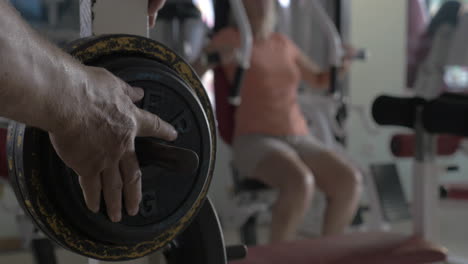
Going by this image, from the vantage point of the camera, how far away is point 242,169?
88.5 inches

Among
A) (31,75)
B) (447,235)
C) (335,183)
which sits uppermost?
(31,75)

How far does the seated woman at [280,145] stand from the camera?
2172mm

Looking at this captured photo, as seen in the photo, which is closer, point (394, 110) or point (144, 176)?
point (144, 176)

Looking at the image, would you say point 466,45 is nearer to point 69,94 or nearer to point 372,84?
point 372,84

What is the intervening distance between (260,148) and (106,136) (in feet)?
5.47

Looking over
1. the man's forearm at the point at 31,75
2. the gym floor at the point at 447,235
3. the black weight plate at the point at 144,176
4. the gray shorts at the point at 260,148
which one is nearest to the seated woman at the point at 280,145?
the gray shorts at the point at 260,148

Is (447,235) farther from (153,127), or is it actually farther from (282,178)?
(153,127)

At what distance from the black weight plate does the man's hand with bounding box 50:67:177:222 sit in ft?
0.08

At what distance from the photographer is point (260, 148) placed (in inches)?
87.0

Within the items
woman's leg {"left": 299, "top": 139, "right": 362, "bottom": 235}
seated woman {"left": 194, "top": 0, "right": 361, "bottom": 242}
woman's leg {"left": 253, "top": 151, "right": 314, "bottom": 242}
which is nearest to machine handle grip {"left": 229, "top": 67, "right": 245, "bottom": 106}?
seated woman {"left": 194, "top": 0, "right": 361, "bottom": 242}

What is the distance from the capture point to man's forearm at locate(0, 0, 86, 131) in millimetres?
461

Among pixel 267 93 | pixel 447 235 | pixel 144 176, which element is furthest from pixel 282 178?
pixel 144 176

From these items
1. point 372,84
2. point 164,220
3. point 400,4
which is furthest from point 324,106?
point 164,220

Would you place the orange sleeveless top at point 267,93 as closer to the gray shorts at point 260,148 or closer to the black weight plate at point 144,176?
the gray shorts at point 260,148
